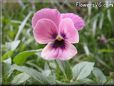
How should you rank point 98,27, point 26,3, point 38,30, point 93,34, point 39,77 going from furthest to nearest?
point 26,3, point 98,27, point 93,34, point 39,77, point 38,30

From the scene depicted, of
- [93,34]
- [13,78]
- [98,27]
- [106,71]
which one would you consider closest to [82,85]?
[13,78]

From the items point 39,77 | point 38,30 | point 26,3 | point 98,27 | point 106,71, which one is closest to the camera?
point 38,30

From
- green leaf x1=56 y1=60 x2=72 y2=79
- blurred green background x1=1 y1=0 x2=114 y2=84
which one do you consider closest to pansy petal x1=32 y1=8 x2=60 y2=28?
green leaf x1=56 y1=60 x2=72 y2=79

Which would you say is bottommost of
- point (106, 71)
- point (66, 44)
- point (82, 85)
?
point (106, 71)

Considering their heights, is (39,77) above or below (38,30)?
below

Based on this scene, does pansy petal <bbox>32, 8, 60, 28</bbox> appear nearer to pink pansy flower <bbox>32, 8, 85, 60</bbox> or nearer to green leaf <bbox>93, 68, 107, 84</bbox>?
pink pansy flower <bbox>32, 8, 85, 60</bbox>

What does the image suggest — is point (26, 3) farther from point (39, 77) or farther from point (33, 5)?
point (39, 77)
